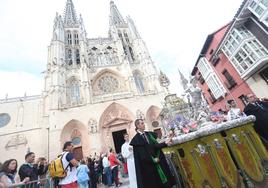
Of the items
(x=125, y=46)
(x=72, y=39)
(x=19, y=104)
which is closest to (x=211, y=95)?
(x=125, y=46)

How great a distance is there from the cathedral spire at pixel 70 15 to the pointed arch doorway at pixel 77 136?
1701 cm

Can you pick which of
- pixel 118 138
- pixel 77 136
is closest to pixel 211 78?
pixel 118 138

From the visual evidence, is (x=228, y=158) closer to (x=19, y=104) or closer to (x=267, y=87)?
(x=267, y=87)

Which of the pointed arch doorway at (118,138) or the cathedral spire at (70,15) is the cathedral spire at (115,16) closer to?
the cathedral spire at (70,15)

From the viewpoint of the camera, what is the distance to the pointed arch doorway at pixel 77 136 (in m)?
15.8

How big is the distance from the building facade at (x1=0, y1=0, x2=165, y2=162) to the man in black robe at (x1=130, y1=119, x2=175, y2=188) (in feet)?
46.1

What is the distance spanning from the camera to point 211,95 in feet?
58.2

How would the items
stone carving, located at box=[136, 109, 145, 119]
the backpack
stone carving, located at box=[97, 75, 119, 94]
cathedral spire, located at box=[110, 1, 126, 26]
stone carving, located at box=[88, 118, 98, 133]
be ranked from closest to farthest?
the backpack
stone carving, located at box=[88, 118, 98, 133]
stone carving, located at box=[136, 109, 145, 119]
stone carving, located at box=[97, 75, 119, 94]
cathedral spire, located at box=[110, 1, 126, 26]

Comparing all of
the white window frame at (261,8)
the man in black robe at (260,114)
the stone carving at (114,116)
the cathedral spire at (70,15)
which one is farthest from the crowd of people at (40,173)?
the cathedral spire at (70,15)

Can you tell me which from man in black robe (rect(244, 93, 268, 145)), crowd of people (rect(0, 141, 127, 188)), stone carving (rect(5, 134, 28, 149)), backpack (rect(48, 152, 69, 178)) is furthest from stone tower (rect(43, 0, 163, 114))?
man in black robe (rect(244, 93, 268, 145))

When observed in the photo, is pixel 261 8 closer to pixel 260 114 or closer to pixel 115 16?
pixel 260 114

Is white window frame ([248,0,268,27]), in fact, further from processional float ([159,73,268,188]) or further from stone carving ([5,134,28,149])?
stone carving ([5,134,28,149])

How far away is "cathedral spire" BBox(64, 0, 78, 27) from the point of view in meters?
25.7

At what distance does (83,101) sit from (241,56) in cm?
1515
